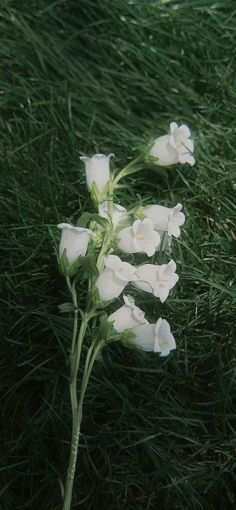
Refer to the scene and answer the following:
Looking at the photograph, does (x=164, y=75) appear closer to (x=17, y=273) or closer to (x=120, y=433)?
(x=17, y=273)

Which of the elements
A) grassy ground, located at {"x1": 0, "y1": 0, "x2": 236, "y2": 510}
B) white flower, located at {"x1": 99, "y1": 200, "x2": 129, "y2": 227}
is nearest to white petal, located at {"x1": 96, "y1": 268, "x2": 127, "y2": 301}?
white flower, located at {"x1": 99, "y1": 200, "x2": 129, "y2": 227}

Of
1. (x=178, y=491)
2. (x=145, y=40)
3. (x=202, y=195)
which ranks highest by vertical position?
Answer: (x=145, y=40)

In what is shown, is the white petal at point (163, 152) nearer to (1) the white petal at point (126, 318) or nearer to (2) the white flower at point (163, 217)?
(2) the white flower at point (163, 217)

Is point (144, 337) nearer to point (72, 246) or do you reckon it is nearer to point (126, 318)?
point (126, 318)

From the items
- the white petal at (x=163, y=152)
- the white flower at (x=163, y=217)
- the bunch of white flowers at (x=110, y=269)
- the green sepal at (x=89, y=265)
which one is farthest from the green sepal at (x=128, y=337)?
the white petal at (x=163, y=152)

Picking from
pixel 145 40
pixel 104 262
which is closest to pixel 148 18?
pixel 145 40

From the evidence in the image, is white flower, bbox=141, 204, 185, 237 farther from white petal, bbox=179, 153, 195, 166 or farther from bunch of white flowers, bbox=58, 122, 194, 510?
white petal, bbox=179, 153, 195, 166

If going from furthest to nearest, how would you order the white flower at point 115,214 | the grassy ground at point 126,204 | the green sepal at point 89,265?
the grassy ground at point 126,204, the white flower at point 115,214, the green sepal at point 89,265
